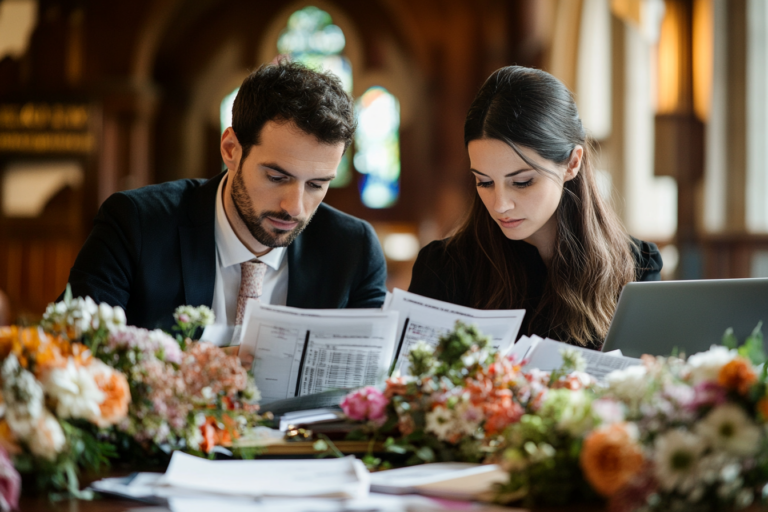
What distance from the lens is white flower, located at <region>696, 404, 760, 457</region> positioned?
832 mm

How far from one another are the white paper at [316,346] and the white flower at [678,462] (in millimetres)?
643

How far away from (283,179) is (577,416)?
1.33 meters

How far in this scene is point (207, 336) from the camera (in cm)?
165

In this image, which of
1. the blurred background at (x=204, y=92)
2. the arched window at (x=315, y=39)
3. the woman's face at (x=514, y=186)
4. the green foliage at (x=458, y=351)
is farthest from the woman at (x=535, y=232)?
the arched window at (x=315, y=39)

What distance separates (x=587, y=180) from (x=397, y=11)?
8.08 m

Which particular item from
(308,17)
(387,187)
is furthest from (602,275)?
(308,17)

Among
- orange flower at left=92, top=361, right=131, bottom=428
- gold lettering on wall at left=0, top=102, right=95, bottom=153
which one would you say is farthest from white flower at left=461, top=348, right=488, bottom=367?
gold lettering on wall at left=0, top=102, right=95, bottom=153

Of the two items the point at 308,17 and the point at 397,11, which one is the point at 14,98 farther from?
the point at 397,11

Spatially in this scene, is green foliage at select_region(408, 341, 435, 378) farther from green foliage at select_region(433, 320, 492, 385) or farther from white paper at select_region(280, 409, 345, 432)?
white paper at select_region(280, 409, 345, 432)

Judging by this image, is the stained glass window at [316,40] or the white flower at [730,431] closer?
the white flower at [730,431]

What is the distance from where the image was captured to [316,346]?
1.42 m

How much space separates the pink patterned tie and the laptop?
1.08 metres

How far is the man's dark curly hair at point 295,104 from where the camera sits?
2096mm

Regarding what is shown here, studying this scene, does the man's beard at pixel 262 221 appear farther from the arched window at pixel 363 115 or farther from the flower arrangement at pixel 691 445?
the arched window at pixel 363 115
